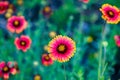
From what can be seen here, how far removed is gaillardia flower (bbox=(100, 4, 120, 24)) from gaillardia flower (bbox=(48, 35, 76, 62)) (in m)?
0.21

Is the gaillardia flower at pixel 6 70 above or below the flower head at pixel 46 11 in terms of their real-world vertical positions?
below

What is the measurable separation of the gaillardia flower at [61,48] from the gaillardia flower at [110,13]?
0.21 metres

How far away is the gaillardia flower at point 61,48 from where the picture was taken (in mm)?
1822

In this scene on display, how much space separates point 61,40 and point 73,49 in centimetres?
8

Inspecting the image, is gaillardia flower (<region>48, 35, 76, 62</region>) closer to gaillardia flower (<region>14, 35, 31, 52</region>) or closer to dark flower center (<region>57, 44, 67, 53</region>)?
dark flower center (<region>57, 44, 67, 53</region>)

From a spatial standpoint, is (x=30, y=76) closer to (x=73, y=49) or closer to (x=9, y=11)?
(x=9, y=11)

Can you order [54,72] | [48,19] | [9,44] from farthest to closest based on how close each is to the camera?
[48,19], [9,44], [54,72]

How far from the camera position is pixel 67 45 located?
190 centimetres

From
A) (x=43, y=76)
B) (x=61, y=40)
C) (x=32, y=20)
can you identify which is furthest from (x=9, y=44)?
(x=61, y=40)

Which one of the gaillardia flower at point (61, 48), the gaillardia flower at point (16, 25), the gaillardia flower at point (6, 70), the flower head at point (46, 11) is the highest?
the flower head at point (46, 11)

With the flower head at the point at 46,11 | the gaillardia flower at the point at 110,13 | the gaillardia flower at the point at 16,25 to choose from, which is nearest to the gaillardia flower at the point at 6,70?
the gaillardia flower at the point at 16,25

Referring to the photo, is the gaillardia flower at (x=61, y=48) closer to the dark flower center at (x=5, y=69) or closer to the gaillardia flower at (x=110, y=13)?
the gaillardia flower at (x=110, y=13)

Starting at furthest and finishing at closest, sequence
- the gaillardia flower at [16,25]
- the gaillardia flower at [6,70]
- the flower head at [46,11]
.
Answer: the flower head at [46,11]
the gaillardia flower at [16,25]
the gaillardia flower at [6,70]

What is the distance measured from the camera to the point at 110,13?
1986 millimetres
